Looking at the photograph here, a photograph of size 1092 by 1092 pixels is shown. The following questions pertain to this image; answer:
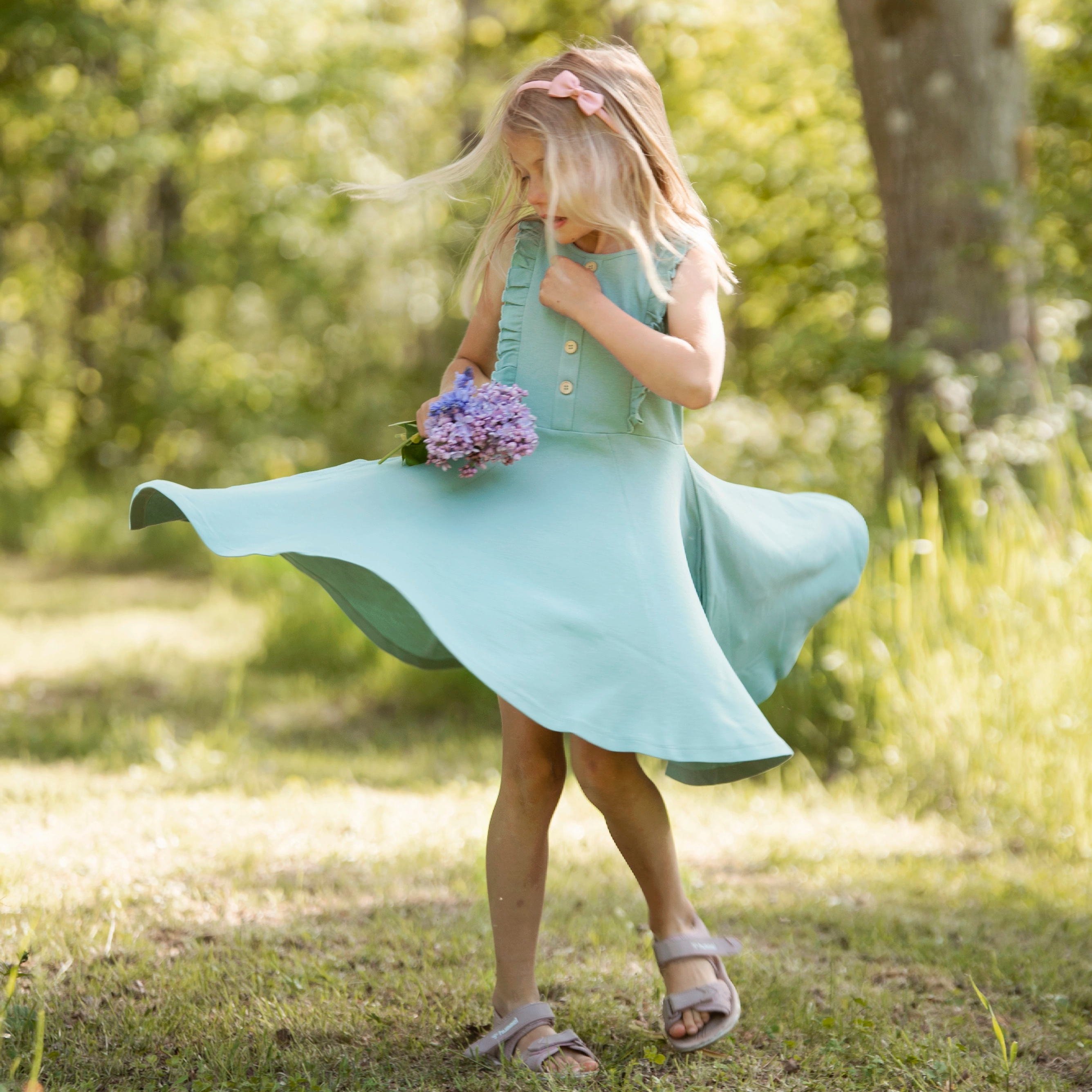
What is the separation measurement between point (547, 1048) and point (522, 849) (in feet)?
1.19

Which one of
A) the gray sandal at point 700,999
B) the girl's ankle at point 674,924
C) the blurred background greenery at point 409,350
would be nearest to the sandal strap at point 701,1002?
the gray sandal at point 700,999

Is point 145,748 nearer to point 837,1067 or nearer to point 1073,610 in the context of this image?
A: point 837,1067

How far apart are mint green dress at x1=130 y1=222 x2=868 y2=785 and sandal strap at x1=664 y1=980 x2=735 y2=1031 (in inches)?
15.4

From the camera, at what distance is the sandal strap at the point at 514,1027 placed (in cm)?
216

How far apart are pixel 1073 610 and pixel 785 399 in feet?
12.9

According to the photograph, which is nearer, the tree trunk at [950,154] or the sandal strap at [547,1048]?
the sandal strap at [547,1048]

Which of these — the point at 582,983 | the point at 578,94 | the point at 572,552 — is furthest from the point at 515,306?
the point at 582,983

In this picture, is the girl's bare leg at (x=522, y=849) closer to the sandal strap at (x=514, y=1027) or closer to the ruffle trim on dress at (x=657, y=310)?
the sandal strap at (x=514, y=1027)

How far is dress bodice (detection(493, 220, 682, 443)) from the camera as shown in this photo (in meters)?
2.15

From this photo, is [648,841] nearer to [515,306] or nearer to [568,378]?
[568,378]

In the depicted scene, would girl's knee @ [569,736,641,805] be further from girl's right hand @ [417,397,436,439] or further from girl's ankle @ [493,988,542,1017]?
girl's right hand @ [417,397,436,439]

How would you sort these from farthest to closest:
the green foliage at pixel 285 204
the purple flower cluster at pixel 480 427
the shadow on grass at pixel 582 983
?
the green foliage at pixel 285 204 → the shadow on grass at pixel 582 983 → the purple flower cluster at pixel 480 427

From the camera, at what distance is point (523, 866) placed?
2141 mm

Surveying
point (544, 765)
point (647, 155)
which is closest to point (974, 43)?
point (647, 155)
